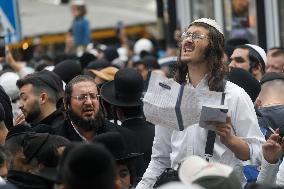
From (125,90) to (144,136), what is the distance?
2.57 feet

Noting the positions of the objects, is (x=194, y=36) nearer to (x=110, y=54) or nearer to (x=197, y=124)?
(x=197, y=124)

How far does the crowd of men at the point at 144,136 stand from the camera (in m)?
4.62

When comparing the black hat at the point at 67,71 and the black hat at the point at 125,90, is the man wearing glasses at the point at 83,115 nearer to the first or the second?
the black hat at the point at 125,90

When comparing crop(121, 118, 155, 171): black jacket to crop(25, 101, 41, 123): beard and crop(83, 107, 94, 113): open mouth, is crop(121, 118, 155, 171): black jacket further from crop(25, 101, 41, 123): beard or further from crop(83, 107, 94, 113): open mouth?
crop(25, 101, 41, 123): beard

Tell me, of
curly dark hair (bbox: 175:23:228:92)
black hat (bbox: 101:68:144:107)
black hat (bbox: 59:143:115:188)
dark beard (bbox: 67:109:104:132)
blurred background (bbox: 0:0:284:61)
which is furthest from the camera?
blurred background (bbox: 0:0:284:61)

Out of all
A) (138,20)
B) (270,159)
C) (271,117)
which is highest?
(270,159)

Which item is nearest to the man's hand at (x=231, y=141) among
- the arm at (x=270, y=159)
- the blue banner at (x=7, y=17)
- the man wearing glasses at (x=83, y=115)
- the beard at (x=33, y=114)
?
the arm at (x=270, y=159)

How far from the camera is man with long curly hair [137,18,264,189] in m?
6.52

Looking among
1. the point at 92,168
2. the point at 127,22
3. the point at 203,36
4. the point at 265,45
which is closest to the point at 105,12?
the point at 127,22

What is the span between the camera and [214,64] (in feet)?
21.9

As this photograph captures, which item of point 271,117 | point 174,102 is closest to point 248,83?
A: point 271,117

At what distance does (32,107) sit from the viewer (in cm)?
905

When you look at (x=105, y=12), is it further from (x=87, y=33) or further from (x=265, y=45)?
(x=265, y=45)

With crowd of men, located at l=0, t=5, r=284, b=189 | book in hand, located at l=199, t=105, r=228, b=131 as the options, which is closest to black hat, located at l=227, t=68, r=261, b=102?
crowd of men, located at l=0, t=5, r=284, b=189
